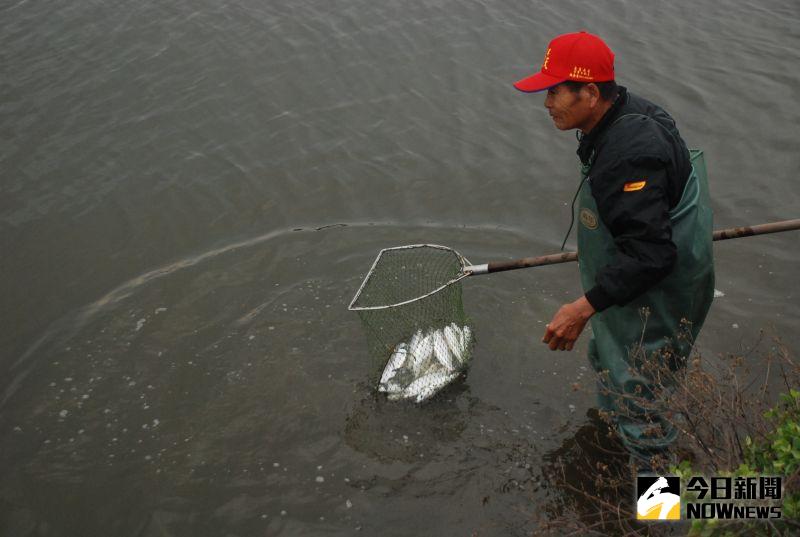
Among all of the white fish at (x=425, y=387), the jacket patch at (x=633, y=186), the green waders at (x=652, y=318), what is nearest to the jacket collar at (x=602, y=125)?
the green waders at (x=652, y=318)

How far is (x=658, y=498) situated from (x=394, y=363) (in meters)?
2.01

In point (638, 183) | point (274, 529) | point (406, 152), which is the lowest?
point (274, 529)

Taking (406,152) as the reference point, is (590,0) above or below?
above

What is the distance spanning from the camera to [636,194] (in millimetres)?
3301

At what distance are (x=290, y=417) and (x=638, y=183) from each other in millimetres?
2867

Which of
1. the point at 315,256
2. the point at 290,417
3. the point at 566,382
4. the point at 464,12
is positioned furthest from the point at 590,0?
the point at 290,417

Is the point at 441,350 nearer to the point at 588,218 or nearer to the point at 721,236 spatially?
the point at 588,218

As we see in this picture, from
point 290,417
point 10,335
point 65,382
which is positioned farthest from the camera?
point 10,335

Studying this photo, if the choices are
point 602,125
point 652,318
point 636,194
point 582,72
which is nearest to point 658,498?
point 652,318

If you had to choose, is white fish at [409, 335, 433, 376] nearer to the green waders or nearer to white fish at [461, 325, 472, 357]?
white fish at [461, 325, 472, 357]

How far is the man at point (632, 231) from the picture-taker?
10.9 ft

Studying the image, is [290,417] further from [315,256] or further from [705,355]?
[705,355]

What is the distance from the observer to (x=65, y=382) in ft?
17.8

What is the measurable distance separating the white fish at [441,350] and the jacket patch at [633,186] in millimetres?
2062
